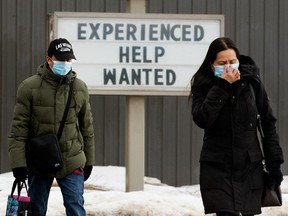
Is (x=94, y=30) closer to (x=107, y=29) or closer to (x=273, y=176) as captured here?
(x=107, y=29)

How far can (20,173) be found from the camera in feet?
19.9

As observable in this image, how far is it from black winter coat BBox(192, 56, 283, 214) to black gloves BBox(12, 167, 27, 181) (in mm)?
1365

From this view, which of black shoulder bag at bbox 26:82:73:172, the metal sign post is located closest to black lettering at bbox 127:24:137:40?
the metal sign post

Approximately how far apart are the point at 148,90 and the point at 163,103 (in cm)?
329

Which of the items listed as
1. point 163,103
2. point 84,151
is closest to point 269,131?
point 84,151

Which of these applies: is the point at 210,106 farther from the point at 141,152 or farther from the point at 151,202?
the point at 141,152

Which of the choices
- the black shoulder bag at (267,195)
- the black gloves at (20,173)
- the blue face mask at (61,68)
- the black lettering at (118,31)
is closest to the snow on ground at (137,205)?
the black gloves at (20,173)

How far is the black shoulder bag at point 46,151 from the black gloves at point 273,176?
5.00ft

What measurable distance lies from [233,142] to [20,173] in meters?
1.61

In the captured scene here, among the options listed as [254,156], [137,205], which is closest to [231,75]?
[254,156]

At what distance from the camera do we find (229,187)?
17.8ft

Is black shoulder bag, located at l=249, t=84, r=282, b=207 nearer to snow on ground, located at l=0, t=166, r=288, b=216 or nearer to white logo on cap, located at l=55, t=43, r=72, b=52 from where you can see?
white logo on cap, located at l=55, t=43, r=72, b=52

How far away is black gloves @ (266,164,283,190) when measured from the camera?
546 cm

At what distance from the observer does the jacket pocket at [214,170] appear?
213 inches
